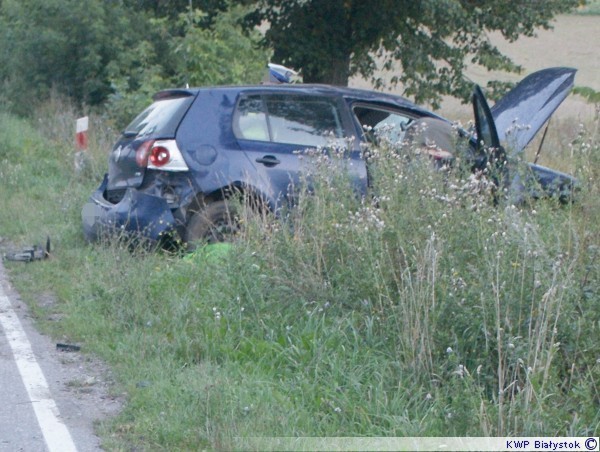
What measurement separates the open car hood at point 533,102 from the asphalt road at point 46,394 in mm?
4267

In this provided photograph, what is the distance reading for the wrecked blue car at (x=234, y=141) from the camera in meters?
8.91

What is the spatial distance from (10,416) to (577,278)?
353 centimetres

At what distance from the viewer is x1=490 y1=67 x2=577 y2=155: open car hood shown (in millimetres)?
8836

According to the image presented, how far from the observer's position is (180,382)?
20.0 feet

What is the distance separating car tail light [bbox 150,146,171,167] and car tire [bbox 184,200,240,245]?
22.3 inches

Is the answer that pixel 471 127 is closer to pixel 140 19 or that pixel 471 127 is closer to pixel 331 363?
pixel 331 363

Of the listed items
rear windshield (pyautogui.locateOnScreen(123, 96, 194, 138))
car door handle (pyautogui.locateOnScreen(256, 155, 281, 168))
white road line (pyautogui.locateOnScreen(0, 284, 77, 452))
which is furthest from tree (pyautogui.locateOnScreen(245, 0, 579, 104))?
white road line (pyautogui.locateOnScreen(0, 284, 77, 452))

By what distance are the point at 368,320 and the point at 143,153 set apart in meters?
3.62

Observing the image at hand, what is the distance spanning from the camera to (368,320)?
629 cm

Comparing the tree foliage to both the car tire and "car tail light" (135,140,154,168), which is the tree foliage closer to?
"car tail light" (135,140,154,168)

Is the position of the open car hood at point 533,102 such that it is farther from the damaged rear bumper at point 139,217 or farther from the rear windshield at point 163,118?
the damaged rear bumper at point 139,217

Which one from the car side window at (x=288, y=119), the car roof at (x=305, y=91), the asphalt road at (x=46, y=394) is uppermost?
the car roof at (x=305, y=91)

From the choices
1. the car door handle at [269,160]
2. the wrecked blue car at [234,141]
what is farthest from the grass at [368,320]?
the car door handle at [269,160]

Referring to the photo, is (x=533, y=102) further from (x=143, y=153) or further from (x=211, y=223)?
(x=143, y=153)
